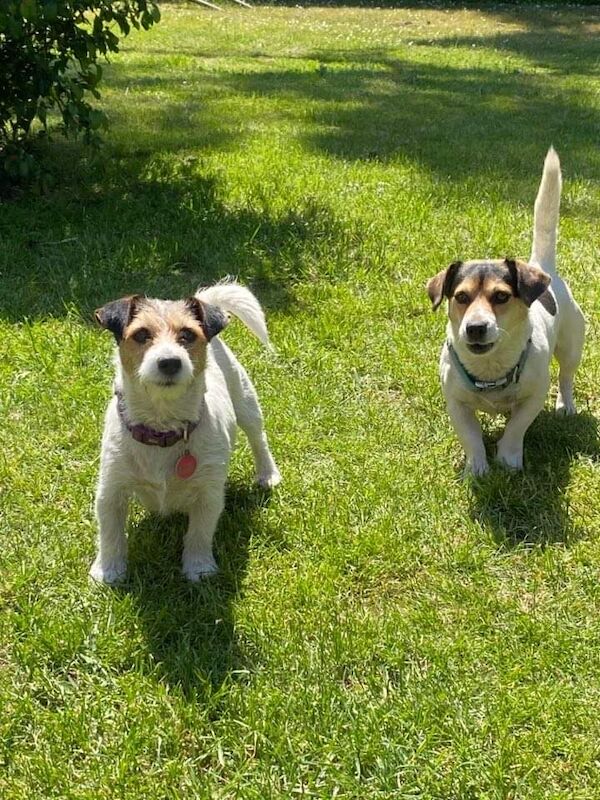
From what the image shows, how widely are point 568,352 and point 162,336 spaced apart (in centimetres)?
239

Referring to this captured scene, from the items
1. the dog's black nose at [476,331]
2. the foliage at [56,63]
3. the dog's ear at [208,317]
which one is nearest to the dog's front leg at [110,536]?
the dog's ear at [208,317]

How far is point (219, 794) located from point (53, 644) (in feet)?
2.77

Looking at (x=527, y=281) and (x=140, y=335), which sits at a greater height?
(x=140, y=335)

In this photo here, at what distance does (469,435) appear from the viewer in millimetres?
4066

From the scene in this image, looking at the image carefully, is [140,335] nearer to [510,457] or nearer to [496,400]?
[496,400]

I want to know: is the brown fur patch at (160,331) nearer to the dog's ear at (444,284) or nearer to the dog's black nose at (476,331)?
the dog's black nose at (476,331)

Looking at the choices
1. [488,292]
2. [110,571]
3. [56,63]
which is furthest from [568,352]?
[56,63]

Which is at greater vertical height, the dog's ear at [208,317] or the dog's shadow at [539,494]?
the dog's ear at [208,317]

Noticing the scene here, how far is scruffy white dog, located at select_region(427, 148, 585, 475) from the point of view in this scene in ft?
12.6

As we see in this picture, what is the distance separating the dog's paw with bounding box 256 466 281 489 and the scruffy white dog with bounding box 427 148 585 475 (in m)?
0.89

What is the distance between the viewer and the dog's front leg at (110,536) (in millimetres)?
3275

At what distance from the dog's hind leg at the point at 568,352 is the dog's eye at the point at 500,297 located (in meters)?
0.74

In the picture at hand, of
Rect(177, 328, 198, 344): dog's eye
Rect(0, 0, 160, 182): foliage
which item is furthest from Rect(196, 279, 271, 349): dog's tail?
Rect(0, 0, 160, 182): foliage

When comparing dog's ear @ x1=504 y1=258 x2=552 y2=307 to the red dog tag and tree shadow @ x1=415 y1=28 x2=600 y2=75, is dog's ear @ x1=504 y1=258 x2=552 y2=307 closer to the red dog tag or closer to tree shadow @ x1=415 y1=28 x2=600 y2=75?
the red dog tag
